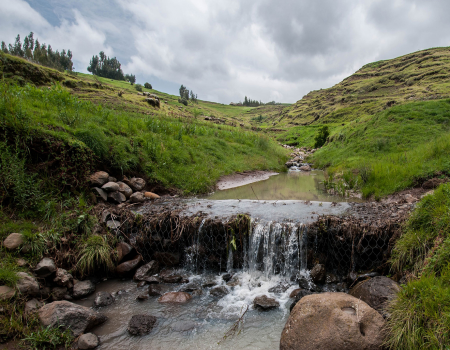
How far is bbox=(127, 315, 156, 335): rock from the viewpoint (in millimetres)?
4477

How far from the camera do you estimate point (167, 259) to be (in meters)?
7.06

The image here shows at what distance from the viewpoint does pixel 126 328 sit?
461 cm

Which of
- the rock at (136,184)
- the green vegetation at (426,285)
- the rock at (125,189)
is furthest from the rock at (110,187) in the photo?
the green vegetation at (426,285)

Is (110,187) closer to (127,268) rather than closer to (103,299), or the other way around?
(127,268)

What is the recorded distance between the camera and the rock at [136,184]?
34.7 ft

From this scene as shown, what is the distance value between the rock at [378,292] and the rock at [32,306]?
6302mm

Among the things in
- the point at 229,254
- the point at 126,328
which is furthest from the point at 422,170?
the point at 126,328

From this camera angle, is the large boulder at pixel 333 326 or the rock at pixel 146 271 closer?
the large boulder at pixel 333 326

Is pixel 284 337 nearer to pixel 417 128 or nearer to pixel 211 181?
pixel 211 181

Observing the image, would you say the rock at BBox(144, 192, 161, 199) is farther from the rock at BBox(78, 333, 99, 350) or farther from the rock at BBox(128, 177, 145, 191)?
the rock at BBox(78, 333, 99, 350)

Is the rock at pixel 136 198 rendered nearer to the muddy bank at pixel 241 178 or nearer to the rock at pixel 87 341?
the muddy bank at pixel 241 178

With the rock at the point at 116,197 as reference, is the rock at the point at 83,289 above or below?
below

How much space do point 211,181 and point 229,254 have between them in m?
7.72

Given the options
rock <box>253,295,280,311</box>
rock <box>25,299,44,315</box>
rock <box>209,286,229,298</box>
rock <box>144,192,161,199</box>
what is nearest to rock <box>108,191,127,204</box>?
rock <box>144,192,161,199</box>
